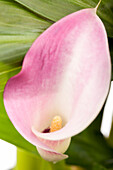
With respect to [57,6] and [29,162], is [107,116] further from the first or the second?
[57,6]

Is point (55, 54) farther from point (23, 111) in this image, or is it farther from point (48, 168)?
point (48, 168)

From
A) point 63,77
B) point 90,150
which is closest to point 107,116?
point 90,150

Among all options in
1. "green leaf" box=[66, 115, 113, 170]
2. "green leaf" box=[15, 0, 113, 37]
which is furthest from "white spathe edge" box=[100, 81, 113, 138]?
"green leaf" box=[15, 0, 113, 37]

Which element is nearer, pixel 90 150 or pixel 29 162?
pixel 29 162

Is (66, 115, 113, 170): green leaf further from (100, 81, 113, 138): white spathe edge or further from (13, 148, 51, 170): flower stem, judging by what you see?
(13, 148, 51, 170): flower stem

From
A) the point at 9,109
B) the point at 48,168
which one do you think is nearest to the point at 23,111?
the point at 9,109

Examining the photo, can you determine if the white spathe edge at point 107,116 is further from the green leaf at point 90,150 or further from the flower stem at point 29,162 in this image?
the flower stem at point 29,162

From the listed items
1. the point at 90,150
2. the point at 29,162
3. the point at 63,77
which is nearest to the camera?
the point at 63,77

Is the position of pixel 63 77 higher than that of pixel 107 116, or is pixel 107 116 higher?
pixel 63 77
